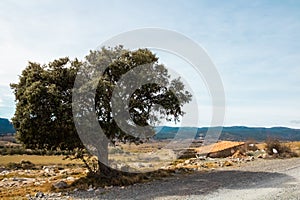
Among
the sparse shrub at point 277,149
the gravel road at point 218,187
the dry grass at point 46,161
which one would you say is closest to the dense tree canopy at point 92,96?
the gravel road at point 218,187

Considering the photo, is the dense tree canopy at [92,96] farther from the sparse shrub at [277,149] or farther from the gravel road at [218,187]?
the sparse shrub at [277,149]

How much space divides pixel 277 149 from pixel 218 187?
661 inches

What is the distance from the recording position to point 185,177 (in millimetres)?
19750

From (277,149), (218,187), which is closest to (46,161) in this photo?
(277,149)

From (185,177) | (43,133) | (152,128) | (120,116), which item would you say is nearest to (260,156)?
(185,177)

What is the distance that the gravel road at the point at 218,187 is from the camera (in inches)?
545

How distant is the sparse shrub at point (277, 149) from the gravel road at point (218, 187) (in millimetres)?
9791

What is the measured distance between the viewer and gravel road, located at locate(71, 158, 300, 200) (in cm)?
1385

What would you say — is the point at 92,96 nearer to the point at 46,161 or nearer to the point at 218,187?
the point at 218,187

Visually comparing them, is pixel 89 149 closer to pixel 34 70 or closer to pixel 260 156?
pixel 34 70

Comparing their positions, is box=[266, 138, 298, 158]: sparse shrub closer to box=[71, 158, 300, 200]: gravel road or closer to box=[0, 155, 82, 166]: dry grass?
box=[71, 158, 300, 200]: gravel road

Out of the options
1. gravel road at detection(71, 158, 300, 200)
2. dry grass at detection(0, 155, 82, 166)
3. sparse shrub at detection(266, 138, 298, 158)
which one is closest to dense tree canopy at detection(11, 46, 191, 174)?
gravel road at detection(71, 158, 300, 200)

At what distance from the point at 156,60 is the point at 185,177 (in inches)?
271

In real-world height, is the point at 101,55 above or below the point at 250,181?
above
